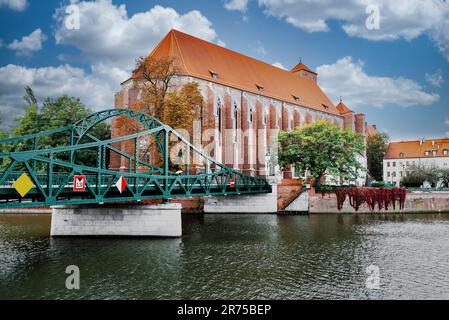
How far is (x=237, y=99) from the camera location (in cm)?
4838

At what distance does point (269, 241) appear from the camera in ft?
68.4

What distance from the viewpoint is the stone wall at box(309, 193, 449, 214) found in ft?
124

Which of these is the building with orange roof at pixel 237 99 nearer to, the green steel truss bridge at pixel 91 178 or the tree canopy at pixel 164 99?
the tree canopy at pixel 164 99

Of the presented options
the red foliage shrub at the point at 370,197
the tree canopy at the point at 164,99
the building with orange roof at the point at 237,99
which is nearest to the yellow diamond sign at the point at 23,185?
the tree canopy at the point at 164,99

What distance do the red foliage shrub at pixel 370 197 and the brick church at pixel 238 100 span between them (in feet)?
15.3

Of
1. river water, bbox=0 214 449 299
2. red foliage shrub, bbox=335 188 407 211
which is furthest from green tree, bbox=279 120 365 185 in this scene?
river water, bbox=0 214 449 299

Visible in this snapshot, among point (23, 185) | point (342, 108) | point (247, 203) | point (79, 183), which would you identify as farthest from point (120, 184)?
point (342, 108)

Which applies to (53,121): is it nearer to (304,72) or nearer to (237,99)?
(237,99)

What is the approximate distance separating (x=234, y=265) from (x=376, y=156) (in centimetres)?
6298

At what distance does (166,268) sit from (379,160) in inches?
2554

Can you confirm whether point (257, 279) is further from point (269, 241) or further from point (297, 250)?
point (269, 241)

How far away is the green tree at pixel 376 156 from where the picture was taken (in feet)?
236

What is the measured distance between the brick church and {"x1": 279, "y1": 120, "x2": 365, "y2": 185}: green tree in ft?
8.42

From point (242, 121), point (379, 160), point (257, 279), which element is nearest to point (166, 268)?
point (257, 279)
